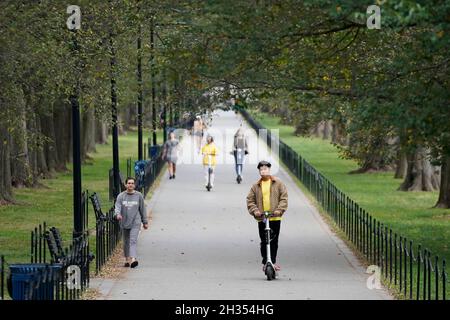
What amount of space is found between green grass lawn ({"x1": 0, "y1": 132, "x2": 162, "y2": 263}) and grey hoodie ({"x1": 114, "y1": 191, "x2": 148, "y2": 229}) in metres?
1.94

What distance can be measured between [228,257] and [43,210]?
11.1 meters

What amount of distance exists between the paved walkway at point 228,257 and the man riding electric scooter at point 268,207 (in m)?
0.40

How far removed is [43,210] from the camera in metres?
34.1

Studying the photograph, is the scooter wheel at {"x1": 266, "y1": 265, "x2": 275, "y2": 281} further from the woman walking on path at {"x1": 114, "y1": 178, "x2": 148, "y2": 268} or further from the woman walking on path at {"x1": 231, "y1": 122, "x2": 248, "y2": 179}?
the woman walking on path at {"x1": 231, "y1": 122, "x2": 248, "y2": 179}

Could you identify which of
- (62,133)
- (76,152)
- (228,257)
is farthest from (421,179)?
(76,152)

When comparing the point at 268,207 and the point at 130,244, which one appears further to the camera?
the point at 130,244

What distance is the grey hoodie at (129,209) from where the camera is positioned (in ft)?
73.5

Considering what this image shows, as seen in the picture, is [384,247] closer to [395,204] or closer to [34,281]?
[34,281]

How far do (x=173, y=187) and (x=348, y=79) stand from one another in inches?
750

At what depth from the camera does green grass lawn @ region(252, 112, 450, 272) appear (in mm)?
28234

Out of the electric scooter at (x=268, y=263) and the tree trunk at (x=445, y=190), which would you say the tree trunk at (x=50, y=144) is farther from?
the electric scooter at (x=268, y=263)

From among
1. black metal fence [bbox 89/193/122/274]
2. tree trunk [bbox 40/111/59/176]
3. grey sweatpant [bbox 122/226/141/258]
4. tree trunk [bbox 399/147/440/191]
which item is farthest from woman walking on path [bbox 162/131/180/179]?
grey sweatpant [bbox 122/226/141/258]

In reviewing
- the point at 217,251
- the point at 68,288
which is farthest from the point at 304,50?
the point at 68,288

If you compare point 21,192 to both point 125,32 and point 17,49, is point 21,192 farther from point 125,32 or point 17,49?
point 17,49
